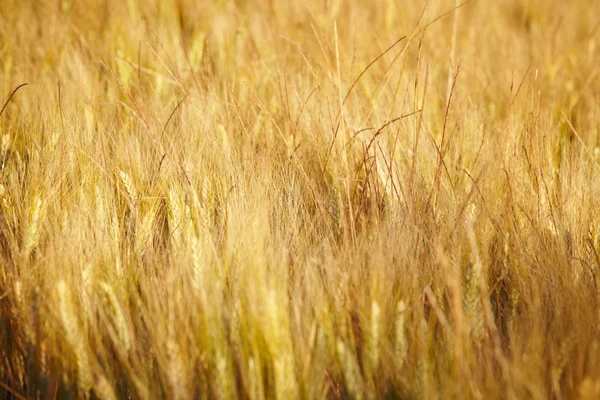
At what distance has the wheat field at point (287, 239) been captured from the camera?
92 cm

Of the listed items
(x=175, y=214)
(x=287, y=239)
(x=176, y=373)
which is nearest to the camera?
(x=176, y=373)

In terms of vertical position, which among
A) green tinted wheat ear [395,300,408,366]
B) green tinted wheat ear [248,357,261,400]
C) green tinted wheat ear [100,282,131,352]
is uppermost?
green tinted wheat ear [100,282,131,352]

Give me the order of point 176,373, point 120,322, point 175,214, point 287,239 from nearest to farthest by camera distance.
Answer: point 176,373 < point 120,322 < point 287,239 < point 175,214

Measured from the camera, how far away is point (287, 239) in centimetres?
Answer: 113

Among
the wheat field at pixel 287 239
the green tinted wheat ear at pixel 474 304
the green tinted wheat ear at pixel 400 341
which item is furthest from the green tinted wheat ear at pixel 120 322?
the green tinted wheat ear at pixel 474 304

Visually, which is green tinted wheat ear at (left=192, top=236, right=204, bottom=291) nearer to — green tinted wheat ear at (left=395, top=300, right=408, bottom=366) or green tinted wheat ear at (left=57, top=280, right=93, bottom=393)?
green tinted wheat ear at (left=57, top=280, right=93, bottom=393)

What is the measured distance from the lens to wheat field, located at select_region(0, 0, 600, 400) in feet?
3.01

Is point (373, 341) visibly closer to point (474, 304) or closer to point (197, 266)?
point (474, 304)

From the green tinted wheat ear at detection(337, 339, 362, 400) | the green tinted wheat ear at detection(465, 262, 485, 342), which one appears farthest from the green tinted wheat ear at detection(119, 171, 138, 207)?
the green tinted wheat ear at detection(465, 262, 485, 342)

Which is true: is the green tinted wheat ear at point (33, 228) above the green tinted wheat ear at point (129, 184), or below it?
below

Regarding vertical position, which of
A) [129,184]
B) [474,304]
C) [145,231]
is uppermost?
Result: [129,184]

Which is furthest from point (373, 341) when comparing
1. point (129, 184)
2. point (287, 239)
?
point (129, 184)

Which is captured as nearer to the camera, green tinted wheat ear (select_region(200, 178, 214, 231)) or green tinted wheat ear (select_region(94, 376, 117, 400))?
green tinted wheat ear (select_region(94, 376, 117, 400))

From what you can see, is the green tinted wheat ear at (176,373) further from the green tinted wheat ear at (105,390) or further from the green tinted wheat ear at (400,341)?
the green tinted wheat ear at (400,341)
